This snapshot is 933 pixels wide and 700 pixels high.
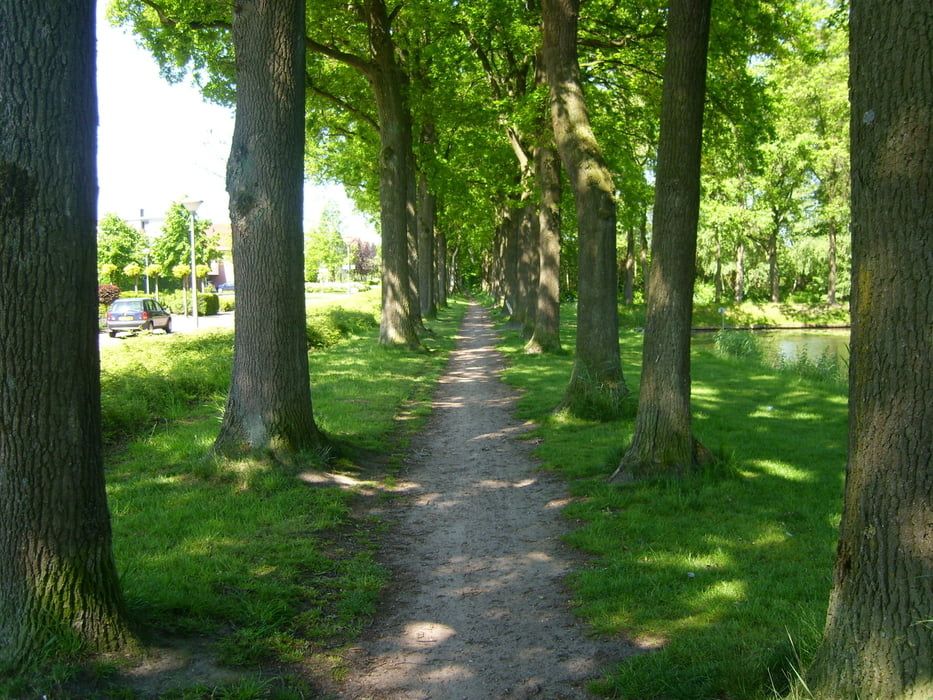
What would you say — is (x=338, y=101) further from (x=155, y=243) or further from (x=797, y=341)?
(x=155, y=243)

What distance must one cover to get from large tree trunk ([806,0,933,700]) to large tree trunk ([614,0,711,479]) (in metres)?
4.34

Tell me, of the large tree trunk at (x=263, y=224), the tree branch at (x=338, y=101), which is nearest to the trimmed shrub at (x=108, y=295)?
the tree branch at (x=338, y=101)

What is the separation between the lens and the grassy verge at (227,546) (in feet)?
13.7

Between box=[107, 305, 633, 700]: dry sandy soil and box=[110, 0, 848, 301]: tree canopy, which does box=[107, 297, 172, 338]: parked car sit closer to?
box=[110, 0, 848, 301]: tree canopy

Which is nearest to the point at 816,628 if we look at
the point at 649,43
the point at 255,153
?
the point at 255,153

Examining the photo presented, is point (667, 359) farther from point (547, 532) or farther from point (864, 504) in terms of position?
point (864, 504)

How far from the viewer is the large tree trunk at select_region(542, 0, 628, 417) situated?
11180 millimetres

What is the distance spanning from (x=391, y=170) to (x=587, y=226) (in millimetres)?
9071

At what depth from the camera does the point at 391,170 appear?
19.1 metres

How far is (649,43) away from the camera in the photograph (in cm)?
1516

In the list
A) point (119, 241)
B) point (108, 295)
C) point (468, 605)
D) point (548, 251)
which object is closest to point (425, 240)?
point (548, 251)

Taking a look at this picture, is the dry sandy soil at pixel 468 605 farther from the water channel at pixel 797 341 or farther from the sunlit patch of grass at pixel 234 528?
the water channel at pixel 797 341

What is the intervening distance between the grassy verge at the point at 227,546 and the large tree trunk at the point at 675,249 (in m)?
2.99

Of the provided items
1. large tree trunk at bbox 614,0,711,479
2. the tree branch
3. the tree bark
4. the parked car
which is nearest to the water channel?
the tree bark
